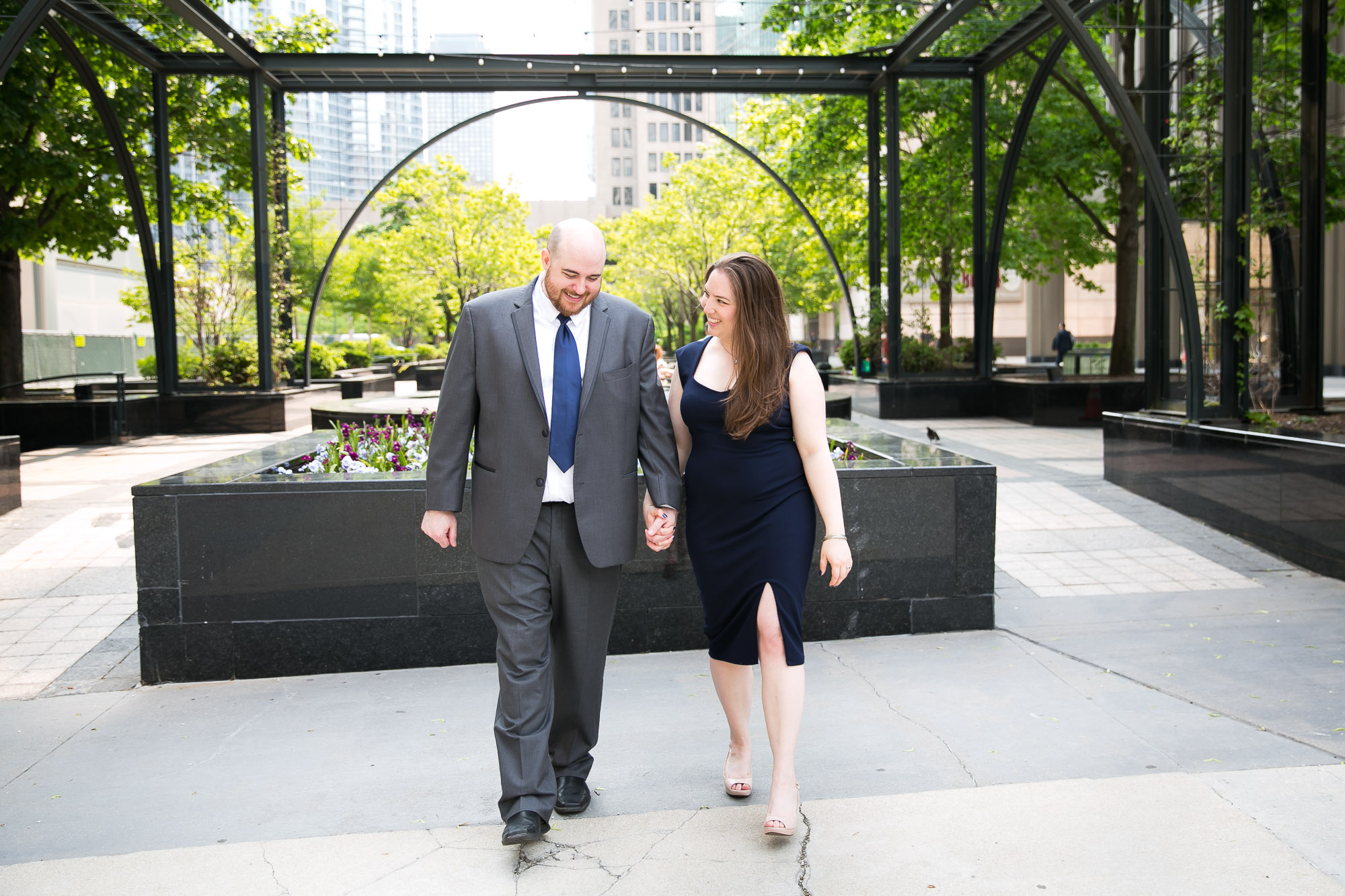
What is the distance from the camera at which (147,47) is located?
16.7 metres

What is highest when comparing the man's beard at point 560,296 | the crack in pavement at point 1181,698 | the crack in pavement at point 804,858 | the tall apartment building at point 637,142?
the tall apartment building at point 637,142

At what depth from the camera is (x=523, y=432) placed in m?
3.58

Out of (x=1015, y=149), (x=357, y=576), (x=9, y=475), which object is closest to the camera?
(x=357, y=576)

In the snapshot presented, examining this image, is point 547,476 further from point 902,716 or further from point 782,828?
point 902,716

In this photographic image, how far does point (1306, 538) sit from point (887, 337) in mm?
12267

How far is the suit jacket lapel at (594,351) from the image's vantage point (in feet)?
11.9

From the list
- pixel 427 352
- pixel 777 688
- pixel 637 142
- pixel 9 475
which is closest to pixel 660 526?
pixel 777 688

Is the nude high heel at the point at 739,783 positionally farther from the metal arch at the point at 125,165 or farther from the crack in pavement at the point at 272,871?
the metal arch at the point at 125,165

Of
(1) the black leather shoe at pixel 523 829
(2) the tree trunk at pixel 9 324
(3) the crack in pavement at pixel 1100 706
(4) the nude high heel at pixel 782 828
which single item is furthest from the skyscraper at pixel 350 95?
(4) the nude high heel at pixel 782 828

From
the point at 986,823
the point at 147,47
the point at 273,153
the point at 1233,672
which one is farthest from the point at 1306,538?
the point at 273,153

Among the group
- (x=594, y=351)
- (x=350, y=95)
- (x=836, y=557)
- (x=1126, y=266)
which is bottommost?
(x=836, y=557)

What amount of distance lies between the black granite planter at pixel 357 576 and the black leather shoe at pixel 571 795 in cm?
182

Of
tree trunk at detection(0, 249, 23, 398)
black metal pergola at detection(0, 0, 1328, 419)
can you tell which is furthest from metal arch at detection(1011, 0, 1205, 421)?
tree trunk at detection(0, 249, 23, 398)

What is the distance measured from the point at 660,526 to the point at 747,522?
0.27 metres
